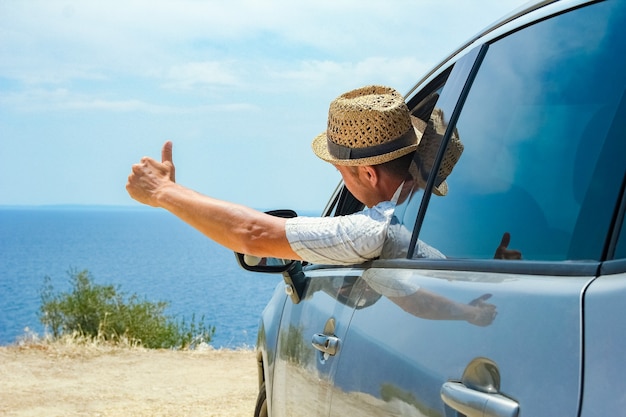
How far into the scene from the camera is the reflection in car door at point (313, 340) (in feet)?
8.92

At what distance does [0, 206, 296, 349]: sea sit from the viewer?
63.1 feet

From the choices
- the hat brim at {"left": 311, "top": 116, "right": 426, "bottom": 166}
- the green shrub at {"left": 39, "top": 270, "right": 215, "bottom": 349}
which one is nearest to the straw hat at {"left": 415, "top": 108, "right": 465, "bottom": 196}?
the hat brim at {"left": 311, "top": 116, "right": 426, "bottom": 166}

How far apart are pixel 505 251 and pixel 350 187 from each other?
4.07 feet

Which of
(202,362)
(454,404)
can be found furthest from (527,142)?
(202,362)

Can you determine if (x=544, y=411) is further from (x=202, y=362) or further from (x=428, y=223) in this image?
(x=202, y=362)

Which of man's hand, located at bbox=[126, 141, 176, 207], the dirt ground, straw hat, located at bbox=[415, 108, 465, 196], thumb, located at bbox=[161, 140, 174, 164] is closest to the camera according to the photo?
straw hat, located at bbox=[415, 108, 465, 196]

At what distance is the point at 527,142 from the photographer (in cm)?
195

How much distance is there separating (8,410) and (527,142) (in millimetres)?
7201

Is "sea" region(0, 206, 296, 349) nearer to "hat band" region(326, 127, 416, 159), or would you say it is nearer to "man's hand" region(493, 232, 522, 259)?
"hat band" region(326, 127, 416, 159)

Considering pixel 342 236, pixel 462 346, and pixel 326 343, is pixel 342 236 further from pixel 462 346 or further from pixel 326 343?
pixel 462 346

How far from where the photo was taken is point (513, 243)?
74.1 inches

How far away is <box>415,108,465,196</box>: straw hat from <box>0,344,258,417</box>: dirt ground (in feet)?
18.6

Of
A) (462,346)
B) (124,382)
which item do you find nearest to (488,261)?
(462,346)

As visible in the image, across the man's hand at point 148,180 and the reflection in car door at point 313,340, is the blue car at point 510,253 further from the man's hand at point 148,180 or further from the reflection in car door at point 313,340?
the man's hand at point 148,180
